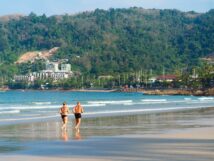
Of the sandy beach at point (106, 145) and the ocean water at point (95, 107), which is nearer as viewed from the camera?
the sandy beach at point (106, 145)

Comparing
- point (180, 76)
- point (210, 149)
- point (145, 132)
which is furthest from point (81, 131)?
point (180, 76)

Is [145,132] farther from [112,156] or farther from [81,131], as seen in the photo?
[112,156]

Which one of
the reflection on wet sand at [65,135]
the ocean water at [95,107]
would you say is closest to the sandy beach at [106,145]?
the reflection on wet sand at [65,135]

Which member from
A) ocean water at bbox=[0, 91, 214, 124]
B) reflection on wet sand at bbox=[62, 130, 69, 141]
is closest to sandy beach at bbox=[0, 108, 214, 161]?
reflection on wet sand at bbox=[62, 130, 69, 141]

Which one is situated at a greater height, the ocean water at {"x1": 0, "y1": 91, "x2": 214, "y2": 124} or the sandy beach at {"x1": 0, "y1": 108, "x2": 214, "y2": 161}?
the sandy beach at {"x1": 0, "y1": 108, "x2": 214, "y2": 161}

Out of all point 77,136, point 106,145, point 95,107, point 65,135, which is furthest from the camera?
point 95,107

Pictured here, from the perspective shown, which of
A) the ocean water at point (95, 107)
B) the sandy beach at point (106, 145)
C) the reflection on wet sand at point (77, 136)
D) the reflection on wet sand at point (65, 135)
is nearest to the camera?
the sandy beach at point (106, 145)

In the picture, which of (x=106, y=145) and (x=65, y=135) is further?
(x=65, y=135)

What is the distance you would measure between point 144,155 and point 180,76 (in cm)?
14054

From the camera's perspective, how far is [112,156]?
18.0 metres

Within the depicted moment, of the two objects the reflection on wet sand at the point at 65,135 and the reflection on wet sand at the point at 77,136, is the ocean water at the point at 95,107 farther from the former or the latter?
the reflection on wet sand at the point at 77,136

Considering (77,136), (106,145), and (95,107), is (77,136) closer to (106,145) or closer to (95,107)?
(106,145)

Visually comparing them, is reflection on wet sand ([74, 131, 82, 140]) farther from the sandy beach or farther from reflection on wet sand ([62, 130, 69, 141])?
reflection on wet sand ([62, 130, 69, 141])

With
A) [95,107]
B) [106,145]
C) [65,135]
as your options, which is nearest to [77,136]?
[65,135]
